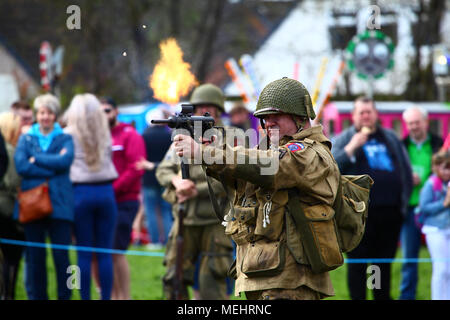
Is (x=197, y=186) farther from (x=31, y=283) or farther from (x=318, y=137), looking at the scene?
(x=318, y=137)

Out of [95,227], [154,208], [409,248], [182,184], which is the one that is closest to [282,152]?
[182,184]

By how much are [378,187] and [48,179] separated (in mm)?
3415

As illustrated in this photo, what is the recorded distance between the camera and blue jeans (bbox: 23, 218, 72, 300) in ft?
26.7

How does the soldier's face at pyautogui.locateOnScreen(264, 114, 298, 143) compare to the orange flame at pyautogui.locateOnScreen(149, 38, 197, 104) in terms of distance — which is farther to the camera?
the orange flame at pyautogui.locateOnScreen(149, 38, 197, 104)

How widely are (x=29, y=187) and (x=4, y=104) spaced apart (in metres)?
14.9

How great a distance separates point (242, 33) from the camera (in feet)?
99.9

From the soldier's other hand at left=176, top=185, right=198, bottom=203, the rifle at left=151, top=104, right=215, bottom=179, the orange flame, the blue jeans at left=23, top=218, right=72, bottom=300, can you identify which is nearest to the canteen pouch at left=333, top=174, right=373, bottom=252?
the rifle at left=151, top=104, right=215, bottom=179

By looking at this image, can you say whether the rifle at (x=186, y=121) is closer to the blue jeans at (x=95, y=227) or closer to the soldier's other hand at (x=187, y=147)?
the soldier's other hand at (x=187, y=147)

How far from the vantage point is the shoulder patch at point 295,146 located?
15.4ft

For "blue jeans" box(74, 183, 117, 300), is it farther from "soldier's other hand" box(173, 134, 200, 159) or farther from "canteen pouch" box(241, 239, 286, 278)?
"soldier's other hand" box(173, 134, 200, 159)

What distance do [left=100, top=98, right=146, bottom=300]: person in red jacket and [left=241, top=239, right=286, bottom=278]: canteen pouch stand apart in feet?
13.5

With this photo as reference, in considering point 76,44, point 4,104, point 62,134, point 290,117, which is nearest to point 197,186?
point 62,134

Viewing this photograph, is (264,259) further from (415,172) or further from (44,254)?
(415,172)

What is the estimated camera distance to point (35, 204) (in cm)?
796
